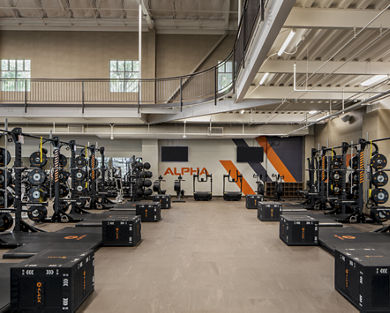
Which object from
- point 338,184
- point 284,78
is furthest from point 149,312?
point 338,184

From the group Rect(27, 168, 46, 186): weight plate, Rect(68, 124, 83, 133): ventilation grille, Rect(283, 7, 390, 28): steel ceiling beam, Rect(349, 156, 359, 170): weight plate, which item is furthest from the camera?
Rect(68, 124, 83, 133): ventilation grille

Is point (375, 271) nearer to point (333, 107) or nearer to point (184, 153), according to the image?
point (333, 107)

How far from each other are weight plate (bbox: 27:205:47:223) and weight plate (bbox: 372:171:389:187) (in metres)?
8.65

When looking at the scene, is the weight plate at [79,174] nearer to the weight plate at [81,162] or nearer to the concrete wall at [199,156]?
the weight plate at [81,162]

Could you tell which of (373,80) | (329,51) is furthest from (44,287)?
(373,80)

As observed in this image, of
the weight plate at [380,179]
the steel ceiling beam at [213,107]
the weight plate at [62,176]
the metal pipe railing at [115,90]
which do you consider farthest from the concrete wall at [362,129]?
the weight plate at [62,176]

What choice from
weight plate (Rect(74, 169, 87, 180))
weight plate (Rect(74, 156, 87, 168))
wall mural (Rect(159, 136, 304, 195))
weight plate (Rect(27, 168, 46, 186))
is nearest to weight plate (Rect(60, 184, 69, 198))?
weight plate (Rect(74, 169, 87, 180))

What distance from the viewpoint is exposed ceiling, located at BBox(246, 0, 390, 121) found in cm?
405

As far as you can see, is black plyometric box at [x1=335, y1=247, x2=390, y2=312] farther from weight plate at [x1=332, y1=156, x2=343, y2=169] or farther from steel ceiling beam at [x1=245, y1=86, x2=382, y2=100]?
weight plate at [x1=332, y1=156, x2=343, y2=169]

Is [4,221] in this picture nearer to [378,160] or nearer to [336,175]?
[378,160]

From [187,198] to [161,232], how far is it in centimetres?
705

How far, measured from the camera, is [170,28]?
12.9m

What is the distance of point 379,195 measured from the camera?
24.1ft

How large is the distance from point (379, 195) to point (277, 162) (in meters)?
6.96
